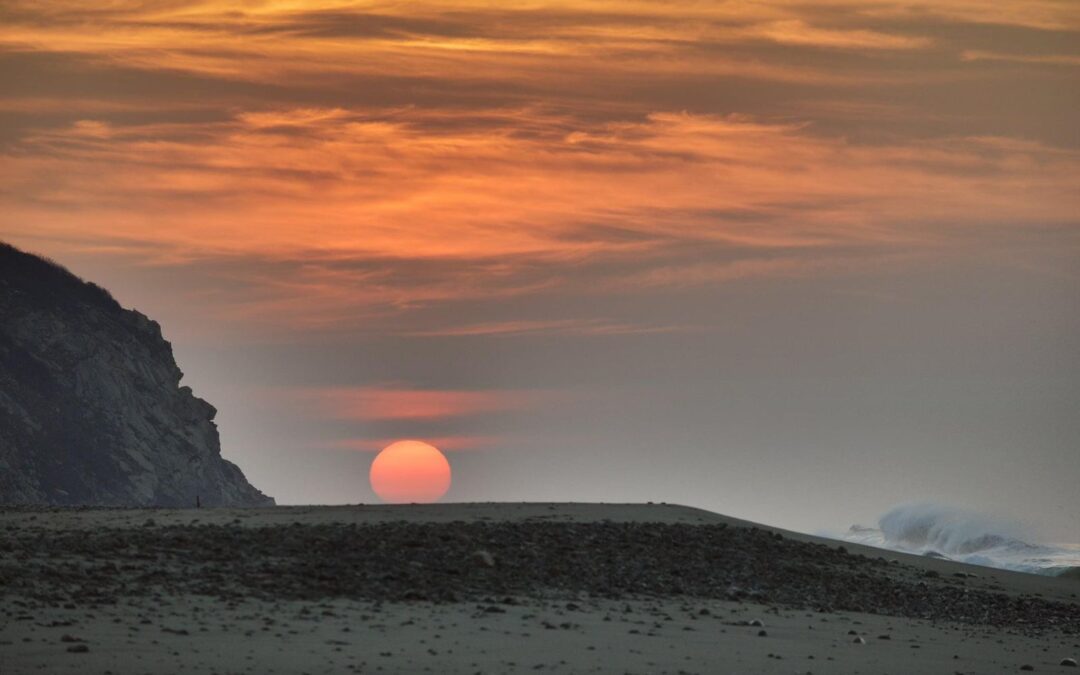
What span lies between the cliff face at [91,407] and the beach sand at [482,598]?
57664mm

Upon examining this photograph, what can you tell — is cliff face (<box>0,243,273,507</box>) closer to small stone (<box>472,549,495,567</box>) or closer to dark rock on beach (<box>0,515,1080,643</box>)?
dark rock on beach (<box>0,515,1080,643</box>)


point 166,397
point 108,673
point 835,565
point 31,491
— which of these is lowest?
point 108,673

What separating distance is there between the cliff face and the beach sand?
57.7 m

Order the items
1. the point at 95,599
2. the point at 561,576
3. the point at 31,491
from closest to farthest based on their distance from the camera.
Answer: the point at 95,599
the point at 561,576
the point at 31,491

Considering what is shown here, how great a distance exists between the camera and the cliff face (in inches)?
3770

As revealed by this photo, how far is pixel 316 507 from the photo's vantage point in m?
40.8

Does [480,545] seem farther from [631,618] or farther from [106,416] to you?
[106,416]

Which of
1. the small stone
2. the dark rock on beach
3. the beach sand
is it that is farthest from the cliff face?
the small stone

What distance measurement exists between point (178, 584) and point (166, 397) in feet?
255

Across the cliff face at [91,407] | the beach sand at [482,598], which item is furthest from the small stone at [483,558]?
the cliff face at [91,407]

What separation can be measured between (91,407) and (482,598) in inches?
2911

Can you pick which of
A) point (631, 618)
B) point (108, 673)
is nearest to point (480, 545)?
point (631, 618)

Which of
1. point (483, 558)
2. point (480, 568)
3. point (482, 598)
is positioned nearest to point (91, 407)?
point (483, 558)

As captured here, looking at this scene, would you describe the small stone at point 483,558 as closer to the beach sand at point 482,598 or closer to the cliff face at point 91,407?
the beach sand at point 482,598
